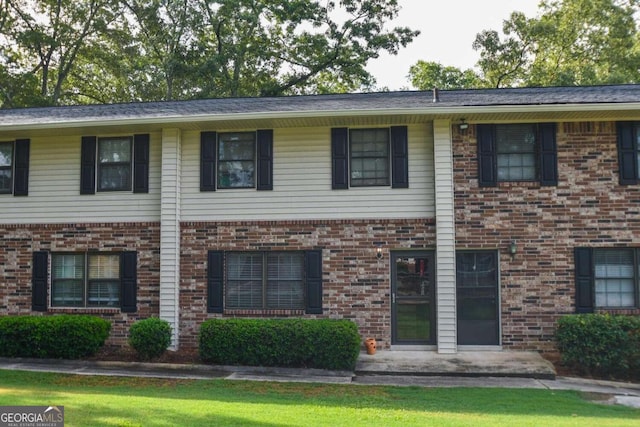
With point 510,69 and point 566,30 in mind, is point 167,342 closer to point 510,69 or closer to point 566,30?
point 510,69

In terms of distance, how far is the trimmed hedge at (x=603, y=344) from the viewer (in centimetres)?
930

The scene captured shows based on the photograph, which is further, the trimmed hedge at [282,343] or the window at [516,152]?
the window at [516,152]

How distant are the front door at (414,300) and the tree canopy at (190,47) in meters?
16.6

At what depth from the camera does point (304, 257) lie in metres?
11.2

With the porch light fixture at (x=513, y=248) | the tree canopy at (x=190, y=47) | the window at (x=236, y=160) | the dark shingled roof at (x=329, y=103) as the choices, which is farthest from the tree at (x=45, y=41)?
the porch light fixture at (x=513, y=248)

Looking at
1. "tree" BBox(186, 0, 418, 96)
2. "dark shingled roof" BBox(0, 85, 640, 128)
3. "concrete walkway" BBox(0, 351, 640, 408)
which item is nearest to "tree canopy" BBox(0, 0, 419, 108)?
"tree" BBox(186, 0, 418, 96)

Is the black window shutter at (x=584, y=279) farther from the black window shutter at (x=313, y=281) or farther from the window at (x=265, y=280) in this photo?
the window at (x=265, y=280)

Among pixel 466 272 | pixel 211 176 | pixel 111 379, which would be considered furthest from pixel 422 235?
pixel 111 379

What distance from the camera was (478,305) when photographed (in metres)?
10.8

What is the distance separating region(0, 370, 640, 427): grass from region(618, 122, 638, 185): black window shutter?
4.61 meters

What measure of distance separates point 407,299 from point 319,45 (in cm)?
1733

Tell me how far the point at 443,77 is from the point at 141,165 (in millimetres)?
21606

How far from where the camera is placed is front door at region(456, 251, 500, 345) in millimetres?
10758

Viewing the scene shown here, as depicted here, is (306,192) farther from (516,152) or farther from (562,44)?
(562,44)
